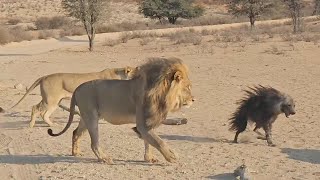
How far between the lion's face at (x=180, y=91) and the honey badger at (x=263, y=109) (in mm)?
2802

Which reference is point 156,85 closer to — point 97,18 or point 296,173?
point 296,173

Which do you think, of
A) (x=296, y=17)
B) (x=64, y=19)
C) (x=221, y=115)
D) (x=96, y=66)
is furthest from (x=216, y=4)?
(x=221, y=115)

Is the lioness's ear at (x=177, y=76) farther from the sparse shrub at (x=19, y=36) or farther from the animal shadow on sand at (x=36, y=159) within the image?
the sparse shrub at (x=19, y=36)

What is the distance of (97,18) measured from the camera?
1490 inches

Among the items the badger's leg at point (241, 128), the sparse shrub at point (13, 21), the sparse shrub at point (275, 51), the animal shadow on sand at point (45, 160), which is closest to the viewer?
the animal shadow on sand at point (45, 160)

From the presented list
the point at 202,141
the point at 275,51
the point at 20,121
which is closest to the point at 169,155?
the point at 202,141

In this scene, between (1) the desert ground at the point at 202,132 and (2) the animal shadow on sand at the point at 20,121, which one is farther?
(2) the animal shadow on sand at the point at 20,121

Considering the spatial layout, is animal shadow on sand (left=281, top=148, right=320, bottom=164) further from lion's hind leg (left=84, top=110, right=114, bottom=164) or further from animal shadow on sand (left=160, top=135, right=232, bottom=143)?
lion's hind leg (left=84, top=110, right=114, bottom=164)

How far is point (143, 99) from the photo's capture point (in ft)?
29.6

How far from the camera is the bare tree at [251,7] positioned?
58.2 meters

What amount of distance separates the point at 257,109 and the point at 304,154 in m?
1.71

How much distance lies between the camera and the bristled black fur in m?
11.6

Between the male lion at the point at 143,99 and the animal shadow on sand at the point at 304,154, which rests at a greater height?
the male lion at the point at 143,99

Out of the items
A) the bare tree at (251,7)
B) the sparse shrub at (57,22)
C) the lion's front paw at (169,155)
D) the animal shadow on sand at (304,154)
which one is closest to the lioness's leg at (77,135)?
the lion's front paw at (169,155)
